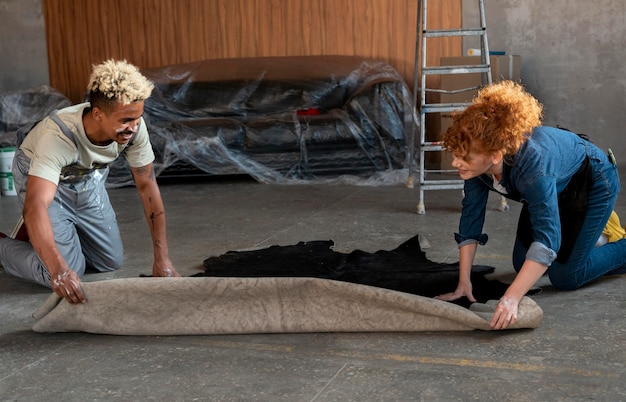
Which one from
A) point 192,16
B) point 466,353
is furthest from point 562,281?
point 192,16

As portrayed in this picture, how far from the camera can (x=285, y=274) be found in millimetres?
3475

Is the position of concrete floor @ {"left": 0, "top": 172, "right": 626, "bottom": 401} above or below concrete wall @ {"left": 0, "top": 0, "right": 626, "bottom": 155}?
below

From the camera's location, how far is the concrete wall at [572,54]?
6359 mm

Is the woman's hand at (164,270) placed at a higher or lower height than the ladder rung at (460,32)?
lower

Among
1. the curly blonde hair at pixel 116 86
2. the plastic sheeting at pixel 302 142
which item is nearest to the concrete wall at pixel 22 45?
the plastic sheeting at pixel 302 142

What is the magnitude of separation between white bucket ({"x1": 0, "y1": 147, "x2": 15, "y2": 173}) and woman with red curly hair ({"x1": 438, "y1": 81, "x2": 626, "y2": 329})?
4.46m

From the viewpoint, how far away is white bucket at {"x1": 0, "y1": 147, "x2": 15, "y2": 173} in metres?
6.29

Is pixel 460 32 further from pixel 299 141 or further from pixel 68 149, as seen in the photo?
pixel 68 149

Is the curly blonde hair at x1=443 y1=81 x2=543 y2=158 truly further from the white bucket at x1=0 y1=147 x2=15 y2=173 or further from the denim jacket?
the white bucket at x1=0 y1=147 x2=15 y2=173

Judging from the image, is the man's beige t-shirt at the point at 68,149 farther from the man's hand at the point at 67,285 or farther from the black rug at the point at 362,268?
the black rug at the point at 362,268

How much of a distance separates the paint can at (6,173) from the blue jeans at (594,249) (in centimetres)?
441

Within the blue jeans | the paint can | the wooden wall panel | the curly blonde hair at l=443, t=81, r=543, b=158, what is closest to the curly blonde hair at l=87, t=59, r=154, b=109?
the curly blonde hair at l=443, t=81, r=543, b=158

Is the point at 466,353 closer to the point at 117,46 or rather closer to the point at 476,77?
the point at 476,77

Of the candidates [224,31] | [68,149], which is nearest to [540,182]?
[68,149]
